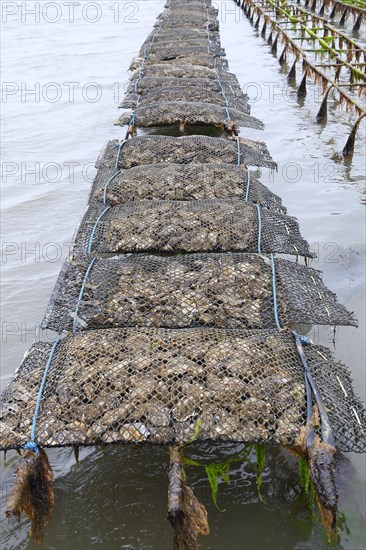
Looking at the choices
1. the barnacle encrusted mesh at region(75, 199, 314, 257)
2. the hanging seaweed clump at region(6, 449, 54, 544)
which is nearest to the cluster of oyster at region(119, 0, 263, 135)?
the barnacle encrusted mesh at region(75, 199, 314, 257)

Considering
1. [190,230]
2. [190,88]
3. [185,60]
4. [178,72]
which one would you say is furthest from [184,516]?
[185,60]

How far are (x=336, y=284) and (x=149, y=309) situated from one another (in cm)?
281

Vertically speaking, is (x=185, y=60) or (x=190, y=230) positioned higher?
(x=185, y=60)

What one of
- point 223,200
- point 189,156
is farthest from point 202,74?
point 223,200

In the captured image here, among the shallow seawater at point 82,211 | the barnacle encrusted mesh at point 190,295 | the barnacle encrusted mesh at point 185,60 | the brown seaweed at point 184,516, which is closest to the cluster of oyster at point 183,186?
the shallow seawater at point 82,211

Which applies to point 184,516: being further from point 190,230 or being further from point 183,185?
point 183,185

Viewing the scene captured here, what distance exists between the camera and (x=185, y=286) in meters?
5.11

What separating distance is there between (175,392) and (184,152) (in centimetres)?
456

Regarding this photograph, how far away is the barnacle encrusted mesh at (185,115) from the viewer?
9.25 meters

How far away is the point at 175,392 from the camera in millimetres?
3965

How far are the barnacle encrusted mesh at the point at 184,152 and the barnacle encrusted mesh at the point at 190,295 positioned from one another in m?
2.59

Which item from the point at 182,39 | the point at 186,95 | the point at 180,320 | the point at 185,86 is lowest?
the point at 180,320

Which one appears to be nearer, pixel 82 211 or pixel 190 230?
pixel 190 230

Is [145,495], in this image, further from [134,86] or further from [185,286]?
[134,86]
